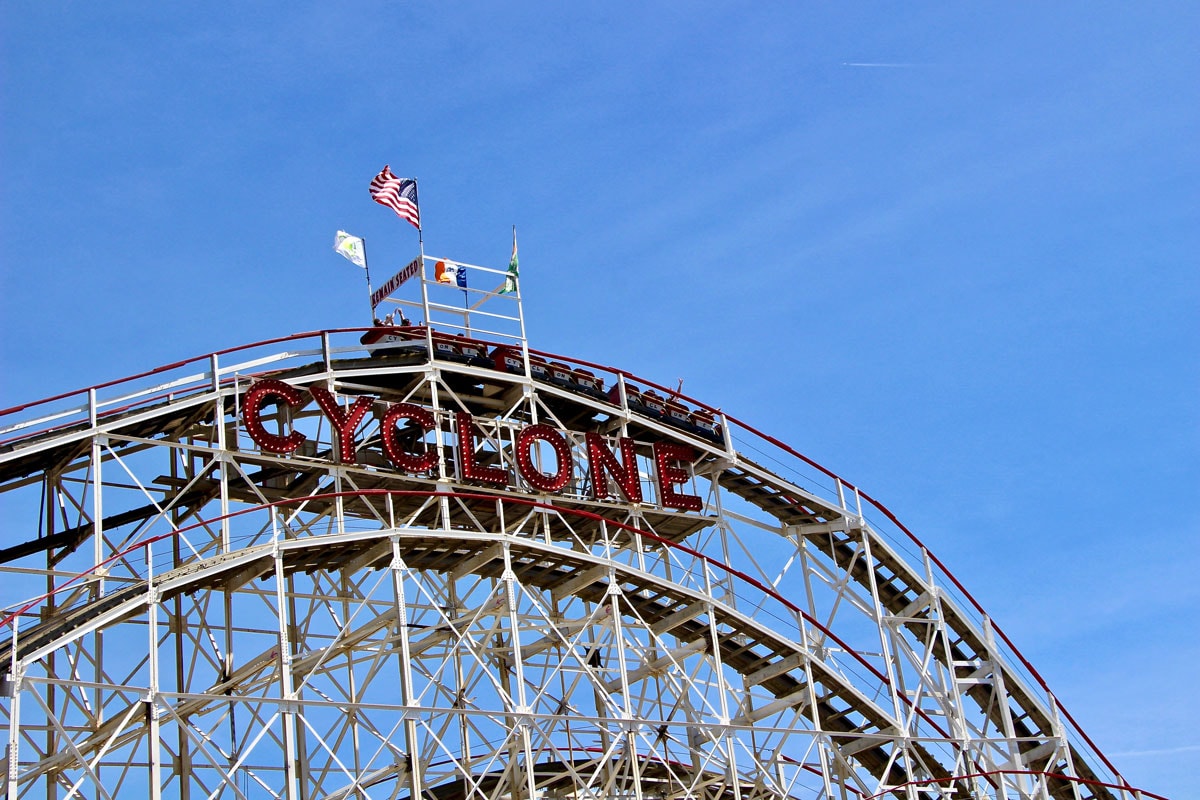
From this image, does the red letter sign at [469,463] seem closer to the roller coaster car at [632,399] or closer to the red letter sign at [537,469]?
the red letter sign at [537,469]

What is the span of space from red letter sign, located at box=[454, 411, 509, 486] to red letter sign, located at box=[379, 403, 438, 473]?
0.64m

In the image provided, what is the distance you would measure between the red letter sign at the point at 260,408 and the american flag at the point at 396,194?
266 inches

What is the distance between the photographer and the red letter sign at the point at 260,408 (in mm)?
38469

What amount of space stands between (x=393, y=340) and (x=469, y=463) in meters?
3.95

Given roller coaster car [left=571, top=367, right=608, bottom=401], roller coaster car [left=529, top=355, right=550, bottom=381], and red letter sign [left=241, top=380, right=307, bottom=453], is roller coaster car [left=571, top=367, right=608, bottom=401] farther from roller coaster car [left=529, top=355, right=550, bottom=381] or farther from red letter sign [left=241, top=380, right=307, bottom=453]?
red letter sign [left=241, top=380, right=307, bottom=453]

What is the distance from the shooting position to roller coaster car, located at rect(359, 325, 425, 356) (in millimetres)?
42469

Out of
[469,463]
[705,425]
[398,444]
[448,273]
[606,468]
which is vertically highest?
[448,273]

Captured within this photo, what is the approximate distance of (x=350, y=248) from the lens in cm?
4525

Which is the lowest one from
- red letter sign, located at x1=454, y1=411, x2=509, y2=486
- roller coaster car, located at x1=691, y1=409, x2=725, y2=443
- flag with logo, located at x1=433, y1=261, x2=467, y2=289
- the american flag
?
red letter sign, located at x1=454, y1=411, x2=509, y2=486

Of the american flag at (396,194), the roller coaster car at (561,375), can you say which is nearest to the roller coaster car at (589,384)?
the roller coaster car at (561,375)

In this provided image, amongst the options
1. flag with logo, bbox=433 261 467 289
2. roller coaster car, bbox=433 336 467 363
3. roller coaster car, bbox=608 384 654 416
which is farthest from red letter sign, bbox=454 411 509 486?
roller coaster car, bbox=608 384 654 416

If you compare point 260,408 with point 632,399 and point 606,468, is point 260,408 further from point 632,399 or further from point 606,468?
point 632,399

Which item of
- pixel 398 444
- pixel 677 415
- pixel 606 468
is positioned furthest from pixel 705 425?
pixel 398 444

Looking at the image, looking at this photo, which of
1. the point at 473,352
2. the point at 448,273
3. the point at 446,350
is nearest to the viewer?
the point at 446,350
